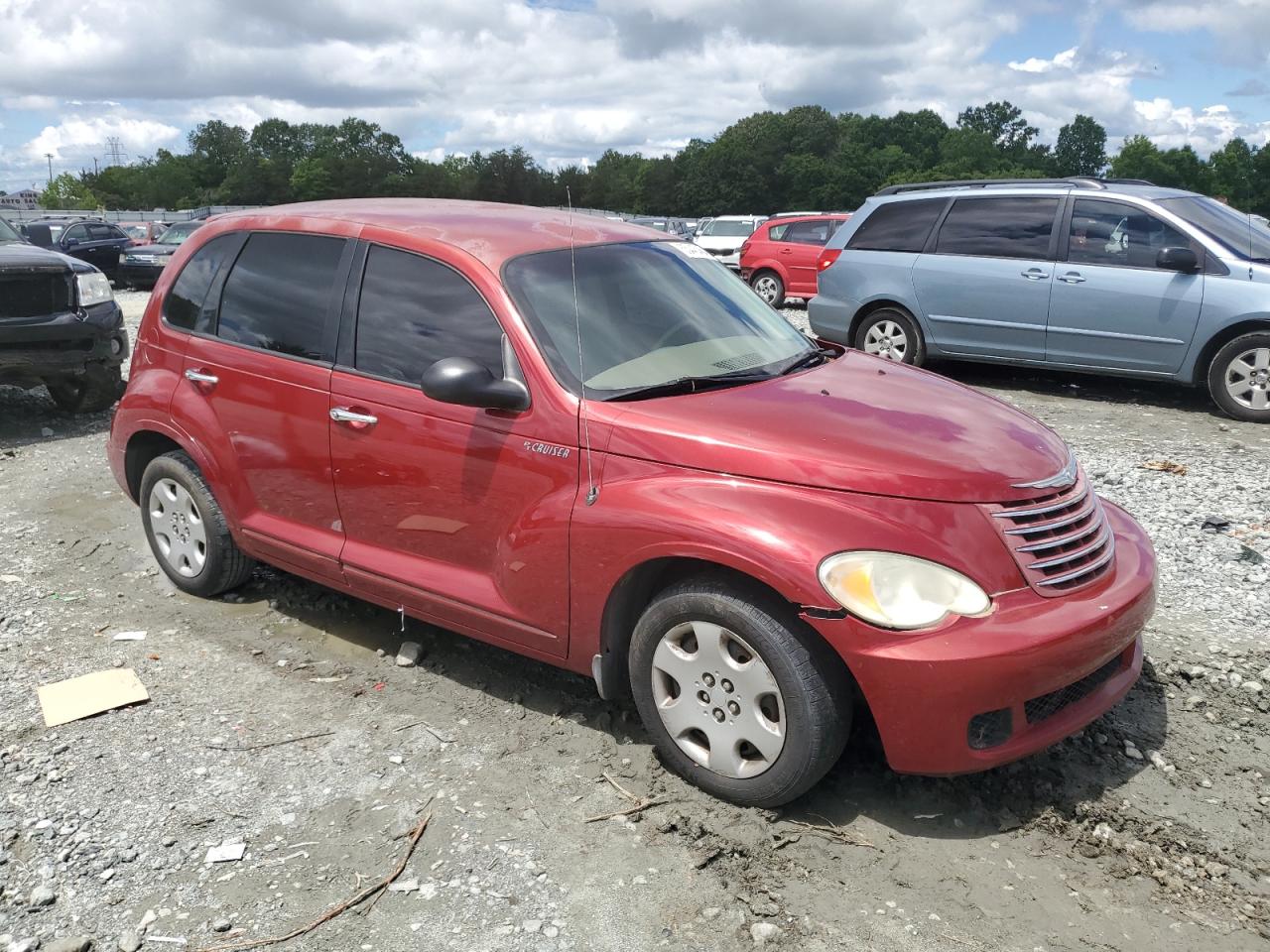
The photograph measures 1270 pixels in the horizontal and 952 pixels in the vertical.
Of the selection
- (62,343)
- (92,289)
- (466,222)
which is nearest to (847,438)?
(466,222)

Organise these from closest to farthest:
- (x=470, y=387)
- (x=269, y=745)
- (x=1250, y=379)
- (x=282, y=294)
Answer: (x=470, y=387), (x=269, y=745), (x=282, y=294), (x=1250, y=379)

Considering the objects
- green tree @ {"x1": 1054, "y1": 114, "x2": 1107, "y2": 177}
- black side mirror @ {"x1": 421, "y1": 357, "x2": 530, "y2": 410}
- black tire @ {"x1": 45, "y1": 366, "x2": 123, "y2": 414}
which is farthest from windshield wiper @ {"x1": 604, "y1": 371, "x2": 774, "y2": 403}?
green tree @ {"x1": 1054, "y1": 114, "x2": 1107, "y2": 177}

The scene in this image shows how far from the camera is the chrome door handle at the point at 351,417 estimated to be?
A: 3.97 m

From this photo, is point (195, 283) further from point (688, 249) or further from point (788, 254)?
point (788, 254)

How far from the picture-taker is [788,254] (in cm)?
1817

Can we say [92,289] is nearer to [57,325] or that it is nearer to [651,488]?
[57,325]

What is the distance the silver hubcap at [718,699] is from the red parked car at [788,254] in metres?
15.3

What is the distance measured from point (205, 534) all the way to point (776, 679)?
9.99 feet

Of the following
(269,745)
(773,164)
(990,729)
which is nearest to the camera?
(990,729)

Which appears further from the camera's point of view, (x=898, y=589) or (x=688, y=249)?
(x=688, y=249)

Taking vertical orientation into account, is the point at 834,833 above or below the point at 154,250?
below

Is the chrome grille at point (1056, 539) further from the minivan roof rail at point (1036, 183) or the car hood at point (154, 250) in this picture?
the car hood at point (154, 250)

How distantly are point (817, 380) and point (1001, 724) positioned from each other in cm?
140

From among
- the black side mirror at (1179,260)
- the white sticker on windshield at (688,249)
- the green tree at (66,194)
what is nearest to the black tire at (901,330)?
the black side mirror at (1179,260)
